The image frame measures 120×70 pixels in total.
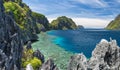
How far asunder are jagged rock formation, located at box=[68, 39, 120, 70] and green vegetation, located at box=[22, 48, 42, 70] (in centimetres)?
2653

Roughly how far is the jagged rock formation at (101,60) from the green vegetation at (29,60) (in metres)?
26.5

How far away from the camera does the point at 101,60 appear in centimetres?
3094

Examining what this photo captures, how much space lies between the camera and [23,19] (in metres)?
167

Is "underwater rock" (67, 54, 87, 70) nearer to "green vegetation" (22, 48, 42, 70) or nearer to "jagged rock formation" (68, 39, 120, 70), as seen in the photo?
"jagged rock formation" (68, 39, 120, 70)

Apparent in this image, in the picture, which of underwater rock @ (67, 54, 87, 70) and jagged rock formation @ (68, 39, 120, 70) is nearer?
jagged rock formation @ (68, 39, 120, 70)

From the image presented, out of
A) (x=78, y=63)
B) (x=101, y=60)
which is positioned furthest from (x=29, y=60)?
(x=101, y=60)

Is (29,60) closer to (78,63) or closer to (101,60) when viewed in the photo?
(78,63)

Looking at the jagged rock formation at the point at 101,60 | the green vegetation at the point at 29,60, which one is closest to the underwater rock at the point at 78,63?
the jagged rock formation at the point at 101,60

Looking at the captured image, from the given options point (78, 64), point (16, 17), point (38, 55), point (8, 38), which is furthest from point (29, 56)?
point (16, 17)

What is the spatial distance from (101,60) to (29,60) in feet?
110

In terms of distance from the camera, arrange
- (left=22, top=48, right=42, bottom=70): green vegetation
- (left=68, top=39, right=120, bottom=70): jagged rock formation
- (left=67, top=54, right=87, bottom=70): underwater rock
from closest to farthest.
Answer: (left=68, top=39, right=120, bottom=70): jagged rock formation, (left=67, top=54, right=87, bottom=70): underwater rock, (left=22, top=48, right=42, bottom=70): green vegetation

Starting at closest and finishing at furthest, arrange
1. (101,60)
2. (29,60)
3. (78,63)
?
(101,60) < (78,63) < (29,60)

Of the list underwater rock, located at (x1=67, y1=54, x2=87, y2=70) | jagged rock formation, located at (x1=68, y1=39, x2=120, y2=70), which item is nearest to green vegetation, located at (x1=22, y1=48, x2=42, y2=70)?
underwater rock, located at (x1=67, y1=54, x2=87, y2=70)

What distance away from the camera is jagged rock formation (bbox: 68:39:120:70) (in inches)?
1209
